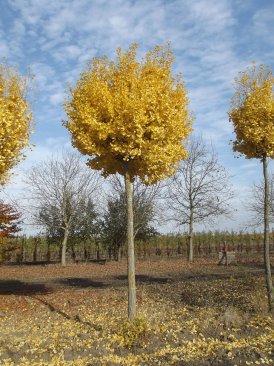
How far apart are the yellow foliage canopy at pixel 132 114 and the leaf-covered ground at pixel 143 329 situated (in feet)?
10.6

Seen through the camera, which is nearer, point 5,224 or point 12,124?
point 12,124

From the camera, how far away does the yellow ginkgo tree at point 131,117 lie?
7.52m

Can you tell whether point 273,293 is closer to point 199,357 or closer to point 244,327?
point 244,327

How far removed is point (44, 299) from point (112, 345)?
5.63 m

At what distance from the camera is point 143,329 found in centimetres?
697

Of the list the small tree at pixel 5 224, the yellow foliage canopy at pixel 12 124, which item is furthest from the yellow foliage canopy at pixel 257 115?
the small tree at pixel 5 224

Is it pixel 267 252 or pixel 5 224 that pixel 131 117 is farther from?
pixel 5 224

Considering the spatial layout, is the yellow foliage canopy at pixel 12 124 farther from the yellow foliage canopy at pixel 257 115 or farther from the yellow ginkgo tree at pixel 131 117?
the yellow foliage canopy at pixel 257 115

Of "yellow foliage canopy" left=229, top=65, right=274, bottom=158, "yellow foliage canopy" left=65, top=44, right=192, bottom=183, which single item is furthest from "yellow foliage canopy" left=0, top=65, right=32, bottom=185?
"yellow foliage canopy" left=229, top=65, right=274, bottom=158

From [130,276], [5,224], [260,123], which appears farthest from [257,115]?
[5,224]

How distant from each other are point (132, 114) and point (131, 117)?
0.09m

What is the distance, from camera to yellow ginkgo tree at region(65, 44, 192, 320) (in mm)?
7520

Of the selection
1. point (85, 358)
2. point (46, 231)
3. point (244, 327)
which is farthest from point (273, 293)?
point (46, 231)

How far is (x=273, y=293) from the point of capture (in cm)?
875
